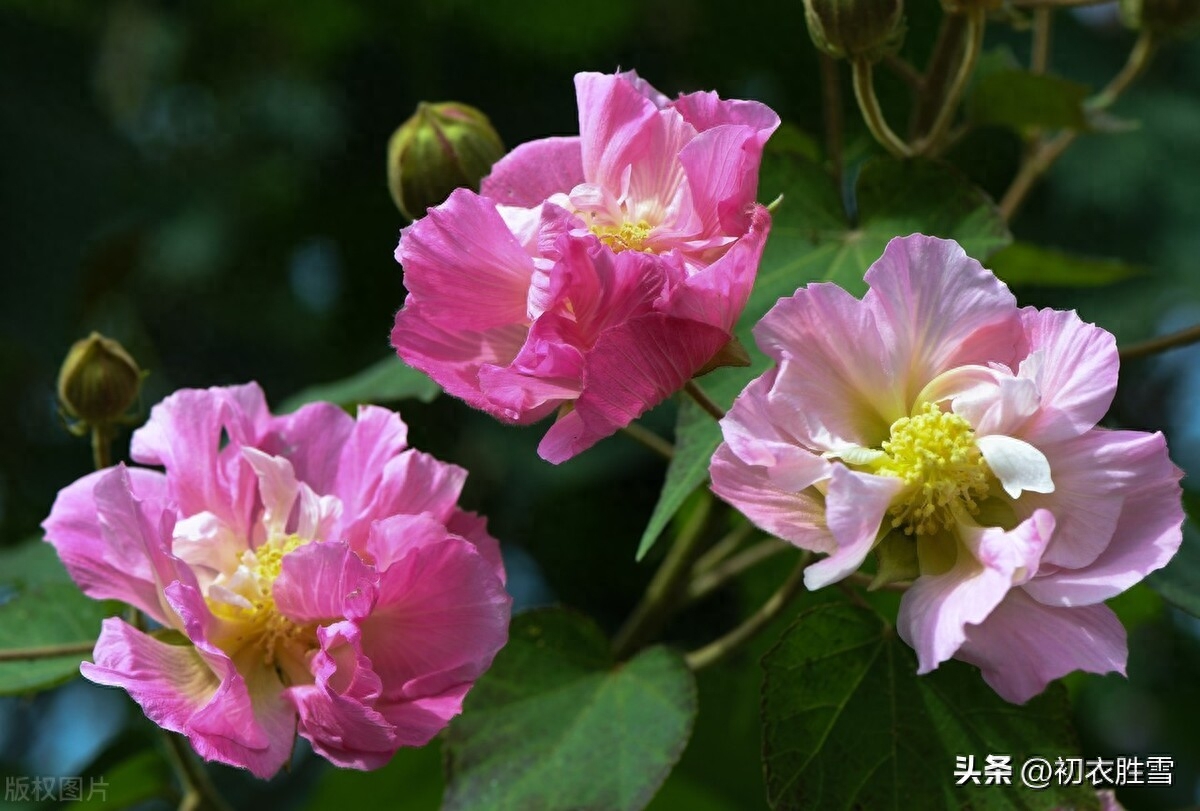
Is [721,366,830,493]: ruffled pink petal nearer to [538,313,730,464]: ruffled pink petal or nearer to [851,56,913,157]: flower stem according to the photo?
[538,313,730,464]: ruffled pink petal

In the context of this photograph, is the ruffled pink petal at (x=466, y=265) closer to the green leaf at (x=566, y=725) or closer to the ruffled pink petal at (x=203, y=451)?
the ruffled pink petal at (x=203, y=451)

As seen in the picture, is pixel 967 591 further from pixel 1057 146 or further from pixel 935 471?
pixel 1057 146

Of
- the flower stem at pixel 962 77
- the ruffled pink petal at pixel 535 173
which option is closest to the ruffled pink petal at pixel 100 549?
the ruffled pink petal at pixel 535 173

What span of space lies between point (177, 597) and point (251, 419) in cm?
20

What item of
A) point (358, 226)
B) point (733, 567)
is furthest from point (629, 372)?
point (358, 226)

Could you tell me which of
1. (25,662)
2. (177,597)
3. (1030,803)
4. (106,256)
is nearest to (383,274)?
(106,256)

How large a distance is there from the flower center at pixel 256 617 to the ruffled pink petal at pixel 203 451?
43mm

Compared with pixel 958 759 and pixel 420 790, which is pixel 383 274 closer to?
pixel 420 790

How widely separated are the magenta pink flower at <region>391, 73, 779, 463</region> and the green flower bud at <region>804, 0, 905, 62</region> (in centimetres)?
17

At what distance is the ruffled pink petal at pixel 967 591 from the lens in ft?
2.76

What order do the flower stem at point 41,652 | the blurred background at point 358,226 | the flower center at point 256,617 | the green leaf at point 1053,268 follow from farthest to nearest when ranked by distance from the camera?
the blurred background at point 358,226 → the green leaf at point 1053,268 → the flower stem at point 41,652 → the flower center at point 256,617

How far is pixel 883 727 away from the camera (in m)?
1.00

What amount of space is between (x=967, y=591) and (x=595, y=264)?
289mm

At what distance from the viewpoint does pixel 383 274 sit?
2.32m
